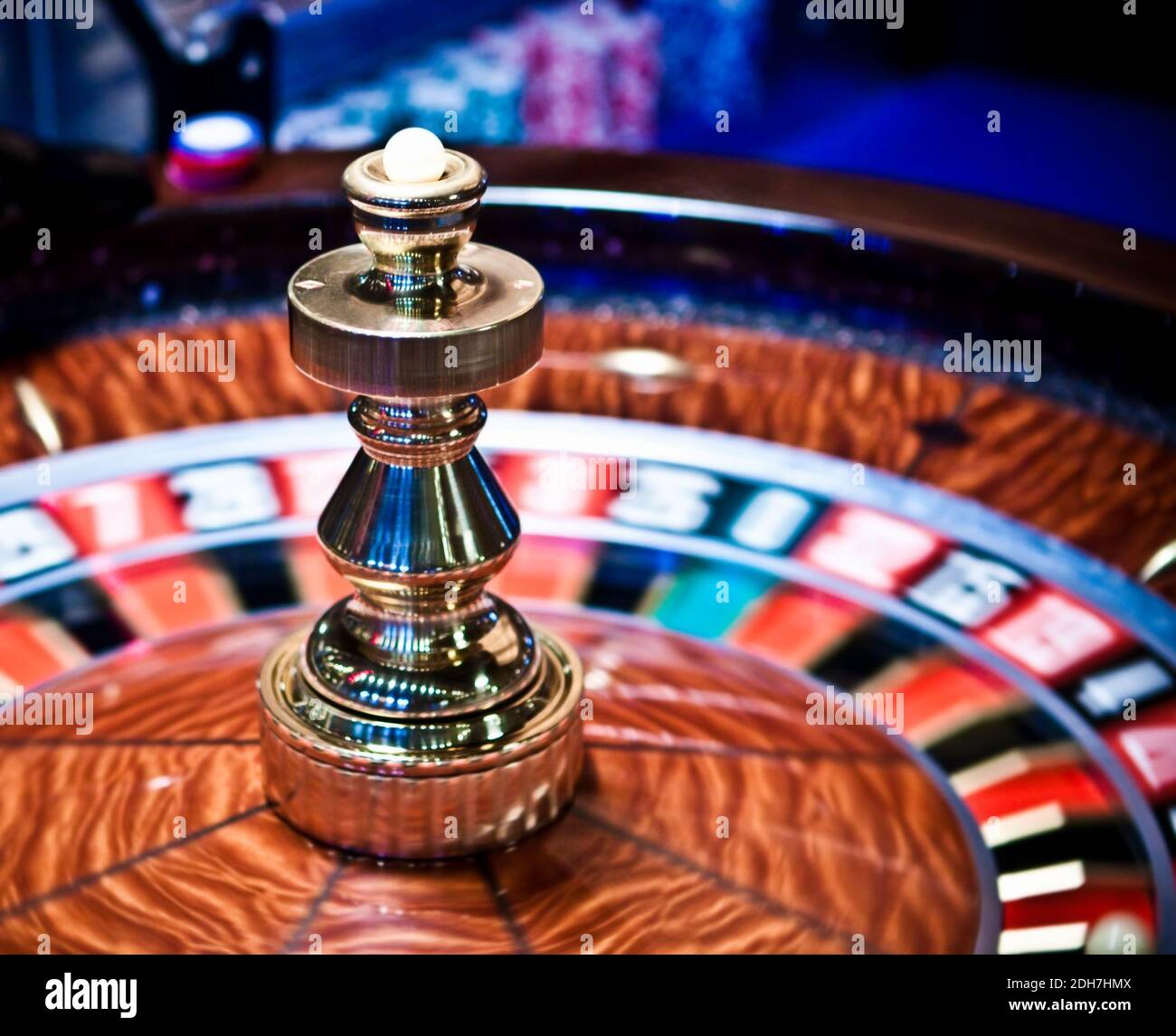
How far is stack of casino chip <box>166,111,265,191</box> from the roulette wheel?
34 millimetres

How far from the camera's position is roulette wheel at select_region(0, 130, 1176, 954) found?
1.38 meters

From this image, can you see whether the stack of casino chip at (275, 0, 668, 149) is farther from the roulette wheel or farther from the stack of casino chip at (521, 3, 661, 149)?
the roulette wheel

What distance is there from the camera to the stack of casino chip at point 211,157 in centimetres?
249

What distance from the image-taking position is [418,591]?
145 centimetres

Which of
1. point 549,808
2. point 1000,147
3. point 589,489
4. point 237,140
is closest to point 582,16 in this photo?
point 1000,147

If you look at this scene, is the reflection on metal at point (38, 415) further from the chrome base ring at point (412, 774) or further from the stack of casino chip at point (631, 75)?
the stack of casino chip at point (631, 75)

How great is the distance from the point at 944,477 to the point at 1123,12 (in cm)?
457

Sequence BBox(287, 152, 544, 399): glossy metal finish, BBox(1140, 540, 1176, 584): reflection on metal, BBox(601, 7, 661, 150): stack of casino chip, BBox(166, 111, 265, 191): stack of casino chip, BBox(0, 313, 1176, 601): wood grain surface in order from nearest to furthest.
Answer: BBox(287, 152, 544, 399): glossy metal finish
BBox(1140, 540, 1176, 584): reflection on metal
BBox(0, 313, 1176, 601): wood grain surface
BBox(166, 111, 265, 191): stack of casino chip
BBox(601, 7, 661, 150): stack of casino chip

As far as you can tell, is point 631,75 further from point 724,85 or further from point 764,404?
point 764,404

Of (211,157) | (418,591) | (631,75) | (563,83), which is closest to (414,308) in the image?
(418,591)

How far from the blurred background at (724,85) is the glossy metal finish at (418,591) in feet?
11.5

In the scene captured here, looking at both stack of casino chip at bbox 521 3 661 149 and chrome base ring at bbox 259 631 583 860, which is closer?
chrome base ring at bbox 259 631 583 860

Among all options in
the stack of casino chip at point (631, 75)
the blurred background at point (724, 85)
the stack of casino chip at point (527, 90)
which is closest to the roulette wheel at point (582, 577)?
the blurred background at point (724, 85)

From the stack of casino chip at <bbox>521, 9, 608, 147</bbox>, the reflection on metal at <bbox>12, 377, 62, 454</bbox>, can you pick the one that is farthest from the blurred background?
the reflection on metal at <bbox>12, 377, 62, 454</bbox>
